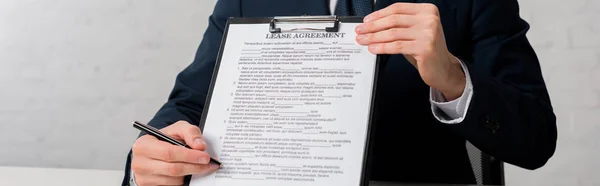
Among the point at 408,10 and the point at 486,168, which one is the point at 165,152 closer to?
the point at 408,10

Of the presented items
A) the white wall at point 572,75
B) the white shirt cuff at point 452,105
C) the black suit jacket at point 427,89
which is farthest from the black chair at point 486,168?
A: the white wall at point 572,75

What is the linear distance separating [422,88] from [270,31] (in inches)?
15.0

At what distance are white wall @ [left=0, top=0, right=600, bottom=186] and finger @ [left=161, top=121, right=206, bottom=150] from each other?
1.56 metres

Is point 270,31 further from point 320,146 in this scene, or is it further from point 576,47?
point 576,47

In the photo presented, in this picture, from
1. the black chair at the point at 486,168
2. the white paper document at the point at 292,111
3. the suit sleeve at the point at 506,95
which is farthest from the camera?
the black chair at the point at 486,168

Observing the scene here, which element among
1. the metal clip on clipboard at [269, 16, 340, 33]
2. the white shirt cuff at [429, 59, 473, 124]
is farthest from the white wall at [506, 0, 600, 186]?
the metal clip on clipboard at [269, 16, 340, 33]

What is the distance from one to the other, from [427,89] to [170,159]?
0.54m

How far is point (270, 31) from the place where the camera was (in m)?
1.00

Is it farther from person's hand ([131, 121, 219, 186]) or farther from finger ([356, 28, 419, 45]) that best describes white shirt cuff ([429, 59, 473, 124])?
person's hand ([131, 121, 219, 186])

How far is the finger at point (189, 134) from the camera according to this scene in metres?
0.91

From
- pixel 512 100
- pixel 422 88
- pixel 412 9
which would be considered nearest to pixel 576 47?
pixel 422 88

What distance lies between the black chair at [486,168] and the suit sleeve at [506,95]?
0.12m

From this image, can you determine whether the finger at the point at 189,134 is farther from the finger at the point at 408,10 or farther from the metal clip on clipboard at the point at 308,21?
the finger at the point at 408,10

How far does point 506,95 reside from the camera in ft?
3.38
